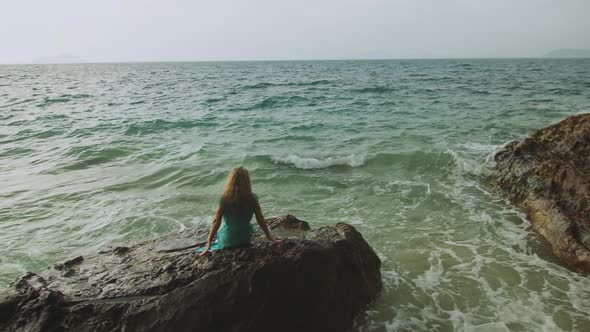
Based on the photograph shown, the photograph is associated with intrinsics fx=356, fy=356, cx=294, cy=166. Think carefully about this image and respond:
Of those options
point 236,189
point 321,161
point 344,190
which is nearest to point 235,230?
point 236,189

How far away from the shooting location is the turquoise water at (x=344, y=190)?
509 cm

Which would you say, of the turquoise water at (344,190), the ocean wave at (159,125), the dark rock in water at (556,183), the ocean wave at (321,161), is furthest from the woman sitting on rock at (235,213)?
the ocean wave at (159,125)

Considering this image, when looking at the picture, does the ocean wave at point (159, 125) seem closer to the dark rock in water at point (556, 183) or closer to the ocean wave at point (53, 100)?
the ocean wave at point (53, 100)

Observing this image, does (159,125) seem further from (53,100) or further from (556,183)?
(556,183)

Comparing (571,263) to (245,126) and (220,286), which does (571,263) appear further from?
(245,126)

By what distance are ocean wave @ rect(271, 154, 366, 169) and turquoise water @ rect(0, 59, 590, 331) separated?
0.06 metres

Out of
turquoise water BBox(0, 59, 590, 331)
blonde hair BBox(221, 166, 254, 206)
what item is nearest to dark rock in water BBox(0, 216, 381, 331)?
blonde hair BBox(221, 166, 254, 206)

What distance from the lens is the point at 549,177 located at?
725 centimetres

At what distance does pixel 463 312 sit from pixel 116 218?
278 inches

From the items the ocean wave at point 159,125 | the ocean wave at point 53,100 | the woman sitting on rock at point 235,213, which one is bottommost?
the ocean wave at point 159,125

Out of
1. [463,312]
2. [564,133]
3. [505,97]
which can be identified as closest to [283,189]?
[463,312]

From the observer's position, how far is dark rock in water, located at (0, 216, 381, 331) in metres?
3.35

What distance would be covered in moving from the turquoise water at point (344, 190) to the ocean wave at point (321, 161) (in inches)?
2.5

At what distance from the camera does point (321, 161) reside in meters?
11.5
